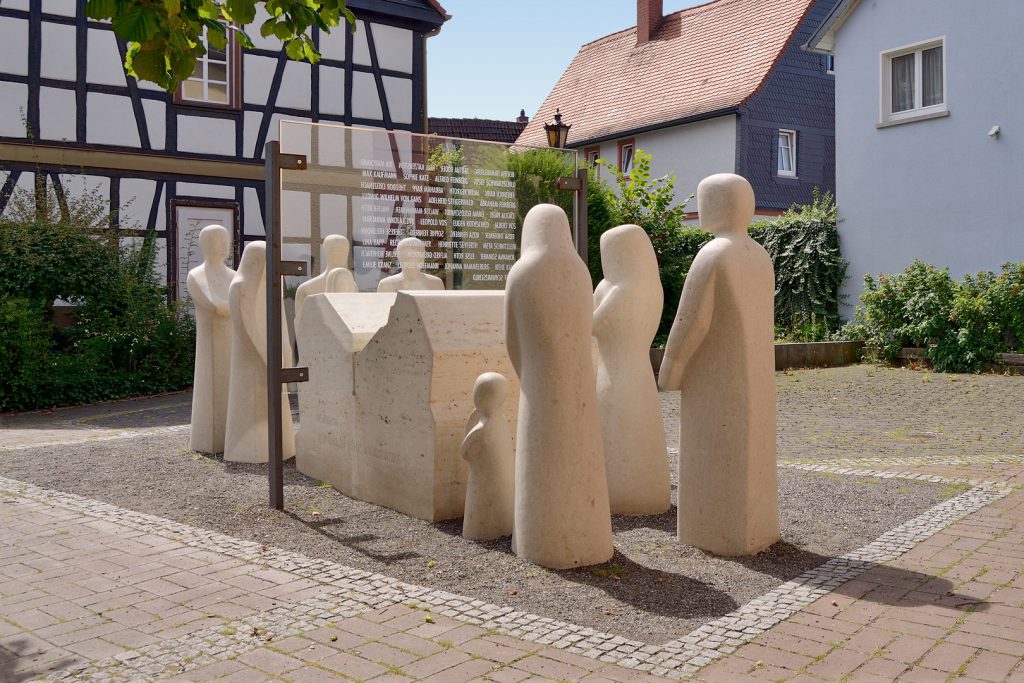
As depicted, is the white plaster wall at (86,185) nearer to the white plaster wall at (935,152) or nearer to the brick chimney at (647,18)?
the white plaster wall at (935,152)

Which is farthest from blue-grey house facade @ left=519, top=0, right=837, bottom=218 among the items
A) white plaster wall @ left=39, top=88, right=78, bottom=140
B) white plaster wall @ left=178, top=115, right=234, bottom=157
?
white plaster wall @ left=39, top=88, right=78, bottom=140

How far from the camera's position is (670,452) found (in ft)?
27.6

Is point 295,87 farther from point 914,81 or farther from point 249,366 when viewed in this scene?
point 249,366

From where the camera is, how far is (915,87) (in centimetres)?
1750

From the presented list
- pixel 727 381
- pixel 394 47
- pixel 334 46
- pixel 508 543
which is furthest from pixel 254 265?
pixel 394 47

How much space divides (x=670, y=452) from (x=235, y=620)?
→ 16.0ft

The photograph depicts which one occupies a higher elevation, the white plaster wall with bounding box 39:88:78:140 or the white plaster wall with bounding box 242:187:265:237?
the white plaster wall with bounding box 39:88:78:140

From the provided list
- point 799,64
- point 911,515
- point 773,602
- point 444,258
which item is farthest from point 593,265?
point 799,64

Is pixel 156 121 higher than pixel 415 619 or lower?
higher

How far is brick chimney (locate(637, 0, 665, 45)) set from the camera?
30.4 meters

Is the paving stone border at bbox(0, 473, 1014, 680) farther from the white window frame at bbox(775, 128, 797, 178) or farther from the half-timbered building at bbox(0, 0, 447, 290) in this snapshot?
the white window frame at bbox(775, 128, 797, 178)

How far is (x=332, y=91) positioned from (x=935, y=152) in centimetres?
1057

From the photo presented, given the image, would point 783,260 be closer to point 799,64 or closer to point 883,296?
point 883,296

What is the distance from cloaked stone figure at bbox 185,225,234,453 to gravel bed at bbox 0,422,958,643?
1.34ft
